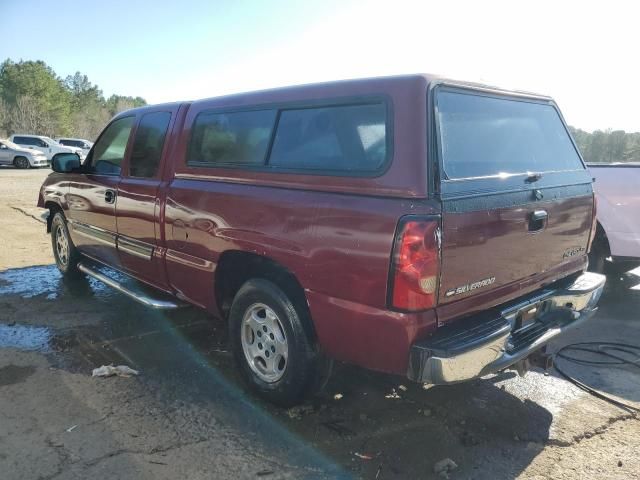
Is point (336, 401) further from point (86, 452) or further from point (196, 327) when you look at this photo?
point (196, 327)

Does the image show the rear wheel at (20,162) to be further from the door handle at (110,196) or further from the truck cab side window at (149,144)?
the truck cab side window at (149,144)

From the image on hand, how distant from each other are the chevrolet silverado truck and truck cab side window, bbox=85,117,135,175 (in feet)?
16.5

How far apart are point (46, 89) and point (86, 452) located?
241ft

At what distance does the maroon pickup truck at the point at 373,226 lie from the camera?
2.60 meters

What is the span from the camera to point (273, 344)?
3383 millimetres

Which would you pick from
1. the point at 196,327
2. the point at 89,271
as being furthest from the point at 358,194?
the point at 89,271

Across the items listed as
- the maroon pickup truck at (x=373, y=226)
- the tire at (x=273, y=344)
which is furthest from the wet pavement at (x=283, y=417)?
the maroon pickup truck at (x=373, y=226)

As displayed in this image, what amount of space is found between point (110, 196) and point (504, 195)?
3.50 meters

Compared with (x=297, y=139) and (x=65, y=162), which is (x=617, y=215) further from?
(x=65, y=162)

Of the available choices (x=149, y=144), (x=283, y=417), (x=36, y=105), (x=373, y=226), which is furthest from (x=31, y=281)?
(x=36, y=105)

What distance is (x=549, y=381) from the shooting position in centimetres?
386

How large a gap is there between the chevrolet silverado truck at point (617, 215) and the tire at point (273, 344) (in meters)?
4.15

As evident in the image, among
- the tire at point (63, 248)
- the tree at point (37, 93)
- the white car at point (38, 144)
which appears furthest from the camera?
Answer: the tree at point (37, 93)

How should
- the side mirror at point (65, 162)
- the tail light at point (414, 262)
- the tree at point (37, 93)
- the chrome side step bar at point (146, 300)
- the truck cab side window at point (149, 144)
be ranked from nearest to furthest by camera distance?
the tail light at point (414, 262) → the chrome side step bar at point (146, 300) → the truck cab side window at point (149, 144) → the side mirror at point (65, 162) → the tree at point (37, 93)
